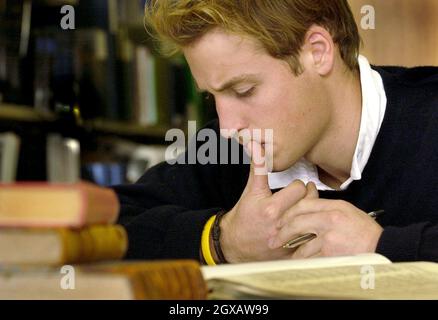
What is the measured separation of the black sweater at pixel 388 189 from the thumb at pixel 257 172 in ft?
0.33

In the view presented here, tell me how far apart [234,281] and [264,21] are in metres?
0.89

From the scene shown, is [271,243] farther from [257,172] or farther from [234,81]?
[234,81]

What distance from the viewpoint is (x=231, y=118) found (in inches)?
Result: 58.2

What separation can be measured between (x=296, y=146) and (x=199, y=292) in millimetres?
922

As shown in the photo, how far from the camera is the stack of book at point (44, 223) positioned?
23.7 inches

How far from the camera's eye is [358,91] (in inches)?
65.8

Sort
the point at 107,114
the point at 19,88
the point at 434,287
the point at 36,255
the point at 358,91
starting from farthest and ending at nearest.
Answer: the point at 107,114 → the point at 19,88 → the point at 358,91 → the point at 434,287 → the point at 36,255

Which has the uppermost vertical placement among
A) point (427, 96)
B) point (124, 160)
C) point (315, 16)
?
point (315, 16)

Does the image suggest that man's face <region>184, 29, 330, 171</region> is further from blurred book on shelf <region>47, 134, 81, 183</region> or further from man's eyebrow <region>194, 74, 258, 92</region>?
blurred book on shelf <region>47, 134, 81, 183</region>

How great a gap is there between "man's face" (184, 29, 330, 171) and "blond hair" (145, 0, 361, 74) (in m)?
0.02

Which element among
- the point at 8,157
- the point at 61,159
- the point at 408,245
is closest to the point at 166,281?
the point at 408,245

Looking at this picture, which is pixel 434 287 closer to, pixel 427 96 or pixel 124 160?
pixel 427 96

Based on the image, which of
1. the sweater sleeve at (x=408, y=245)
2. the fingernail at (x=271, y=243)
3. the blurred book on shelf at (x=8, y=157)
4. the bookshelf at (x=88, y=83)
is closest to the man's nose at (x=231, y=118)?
the fingernail at (x=271, y=243)

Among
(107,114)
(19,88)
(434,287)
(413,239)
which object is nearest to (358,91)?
(413,239)
